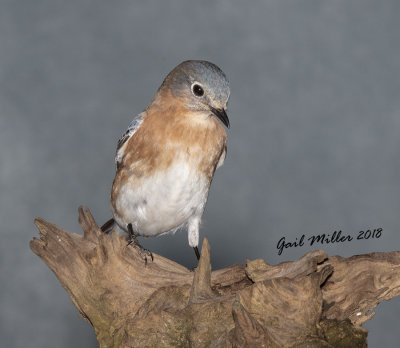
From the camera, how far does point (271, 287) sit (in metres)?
4.60

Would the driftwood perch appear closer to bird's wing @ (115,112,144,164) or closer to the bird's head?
bird's wing @ (115,112,144,164)

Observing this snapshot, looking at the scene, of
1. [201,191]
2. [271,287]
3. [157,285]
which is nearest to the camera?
[271,287]

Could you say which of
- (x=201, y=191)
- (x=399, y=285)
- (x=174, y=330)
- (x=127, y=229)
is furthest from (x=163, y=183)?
(x=399, y=285)

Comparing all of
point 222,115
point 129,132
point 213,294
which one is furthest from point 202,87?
point 213,294

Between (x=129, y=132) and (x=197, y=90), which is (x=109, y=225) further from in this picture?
(x=197, y=90)

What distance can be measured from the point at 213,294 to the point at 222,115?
1.45 metres

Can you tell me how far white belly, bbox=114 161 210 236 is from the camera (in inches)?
217

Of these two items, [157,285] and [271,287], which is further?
[157,285]

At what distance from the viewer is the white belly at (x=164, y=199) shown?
Answer: 5520mm

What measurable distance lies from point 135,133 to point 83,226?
0.95m

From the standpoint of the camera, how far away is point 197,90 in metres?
5.41

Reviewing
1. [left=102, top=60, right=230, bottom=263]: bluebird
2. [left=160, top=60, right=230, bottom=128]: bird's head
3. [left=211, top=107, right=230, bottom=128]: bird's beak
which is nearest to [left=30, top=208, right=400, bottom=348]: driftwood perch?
[left=102, top=60, right=230, bottom=263]: bluebird

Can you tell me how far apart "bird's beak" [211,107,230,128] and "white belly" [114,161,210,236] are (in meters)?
0.53

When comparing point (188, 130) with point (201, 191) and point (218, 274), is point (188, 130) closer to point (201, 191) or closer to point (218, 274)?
point (201, 191)
